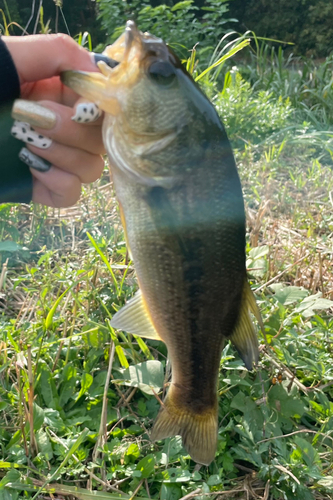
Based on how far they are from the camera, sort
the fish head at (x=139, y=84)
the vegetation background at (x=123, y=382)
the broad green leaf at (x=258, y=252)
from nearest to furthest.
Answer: the fish head at (x=139, y=84)
the vegetation background at (x=123, y=382)
the broad green leaf at (x=258, y=252)

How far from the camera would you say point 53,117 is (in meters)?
1.35

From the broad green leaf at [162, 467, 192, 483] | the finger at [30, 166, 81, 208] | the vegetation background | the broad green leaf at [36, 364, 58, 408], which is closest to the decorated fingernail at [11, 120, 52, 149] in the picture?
the finger at [30, 166, 81, 208]

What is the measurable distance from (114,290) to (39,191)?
65 centimetres

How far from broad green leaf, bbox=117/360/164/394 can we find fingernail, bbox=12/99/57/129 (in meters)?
0.93

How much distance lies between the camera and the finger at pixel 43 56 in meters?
1.35

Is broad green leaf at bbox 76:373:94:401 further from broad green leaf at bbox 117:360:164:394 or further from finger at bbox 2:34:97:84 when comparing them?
finger at bbox 2:34:97:84

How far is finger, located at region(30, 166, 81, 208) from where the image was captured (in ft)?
5.09

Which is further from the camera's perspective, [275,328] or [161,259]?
[275,328]

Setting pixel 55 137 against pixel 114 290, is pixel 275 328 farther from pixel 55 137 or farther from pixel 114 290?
pixel 55 137

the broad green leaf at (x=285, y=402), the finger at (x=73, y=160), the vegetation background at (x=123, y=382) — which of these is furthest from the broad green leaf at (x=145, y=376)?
the finger at (x=73, y=160)

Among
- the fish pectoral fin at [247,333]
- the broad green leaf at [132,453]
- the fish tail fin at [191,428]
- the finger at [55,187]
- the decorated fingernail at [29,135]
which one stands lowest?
the broad green leaf at [132,453]

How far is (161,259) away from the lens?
137cm

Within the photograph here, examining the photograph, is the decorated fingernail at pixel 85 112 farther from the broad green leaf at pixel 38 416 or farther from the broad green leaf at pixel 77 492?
the broad green leaf at pixel 77 492

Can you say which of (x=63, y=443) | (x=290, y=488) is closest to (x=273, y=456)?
(x=290, y=488)
